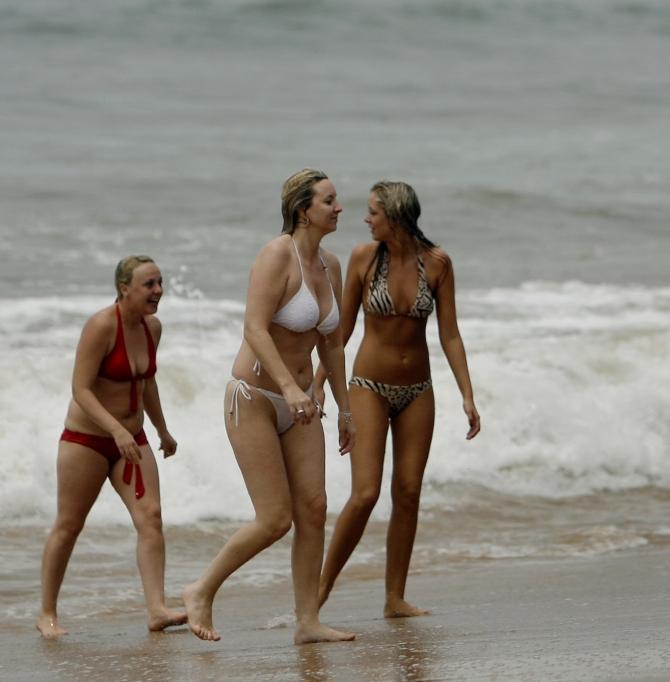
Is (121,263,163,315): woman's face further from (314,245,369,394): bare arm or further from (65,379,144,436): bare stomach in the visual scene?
(314,245,369,394): bare arm

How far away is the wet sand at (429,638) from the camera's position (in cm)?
474

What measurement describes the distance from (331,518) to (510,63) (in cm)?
2713

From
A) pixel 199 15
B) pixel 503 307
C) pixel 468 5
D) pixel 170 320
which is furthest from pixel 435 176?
pixel 468 5

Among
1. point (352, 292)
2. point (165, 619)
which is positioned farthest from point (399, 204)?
point (165, 619)

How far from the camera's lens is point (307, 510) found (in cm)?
545

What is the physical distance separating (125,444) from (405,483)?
120 cm

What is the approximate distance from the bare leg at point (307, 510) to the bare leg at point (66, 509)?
1041mm

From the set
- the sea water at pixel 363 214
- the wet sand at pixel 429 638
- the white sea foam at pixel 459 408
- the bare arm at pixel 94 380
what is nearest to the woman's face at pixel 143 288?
the bare arm at pixel 94 380

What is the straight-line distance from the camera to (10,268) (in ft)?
52.9

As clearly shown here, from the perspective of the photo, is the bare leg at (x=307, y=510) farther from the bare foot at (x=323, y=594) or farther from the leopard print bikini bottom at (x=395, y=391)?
the leopard print bikini bottom at (x=395, y=391)

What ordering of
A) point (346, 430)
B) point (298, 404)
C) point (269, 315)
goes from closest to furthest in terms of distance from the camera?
point (298, 404) < point (269, 315) < point (346, 430)

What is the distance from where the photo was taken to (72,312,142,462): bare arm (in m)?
5.79

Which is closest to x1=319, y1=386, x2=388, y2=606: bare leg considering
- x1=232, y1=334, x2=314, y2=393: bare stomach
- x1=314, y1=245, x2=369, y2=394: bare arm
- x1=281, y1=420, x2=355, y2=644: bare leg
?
x1=314, y1=245, x2=369, y2=394: bare arm

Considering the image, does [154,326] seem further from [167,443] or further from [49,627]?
[49,627]
